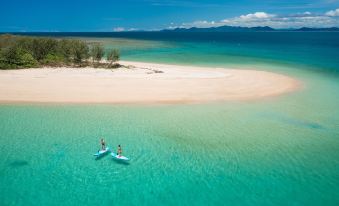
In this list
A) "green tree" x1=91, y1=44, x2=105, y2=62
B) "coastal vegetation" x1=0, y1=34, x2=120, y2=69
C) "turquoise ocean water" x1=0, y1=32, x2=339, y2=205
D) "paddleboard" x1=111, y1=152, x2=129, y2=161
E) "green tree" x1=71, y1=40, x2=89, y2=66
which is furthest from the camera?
"green tree" x1=91, y1=44, x2=105, y2=62

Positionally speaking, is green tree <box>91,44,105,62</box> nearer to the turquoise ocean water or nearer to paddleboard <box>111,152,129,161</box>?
the turquoise ocean water

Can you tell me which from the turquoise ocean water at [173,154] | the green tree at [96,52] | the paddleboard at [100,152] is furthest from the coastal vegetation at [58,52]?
the paddleboard at [100,152]

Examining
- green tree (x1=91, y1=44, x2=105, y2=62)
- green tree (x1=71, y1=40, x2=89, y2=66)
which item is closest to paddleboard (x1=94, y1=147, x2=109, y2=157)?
green tree (x1=71, y1=40, x2=89, y2=66)

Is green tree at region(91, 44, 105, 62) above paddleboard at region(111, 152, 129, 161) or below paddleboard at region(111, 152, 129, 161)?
above

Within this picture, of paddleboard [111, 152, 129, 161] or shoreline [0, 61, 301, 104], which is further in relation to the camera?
shoreline [0, 61, 301, 104]

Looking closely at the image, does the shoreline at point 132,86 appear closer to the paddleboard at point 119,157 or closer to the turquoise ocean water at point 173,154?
the turquoise ocean water at point 173,154

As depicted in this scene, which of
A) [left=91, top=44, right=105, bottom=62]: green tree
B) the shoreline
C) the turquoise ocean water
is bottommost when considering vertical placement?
the turquoise ocean water

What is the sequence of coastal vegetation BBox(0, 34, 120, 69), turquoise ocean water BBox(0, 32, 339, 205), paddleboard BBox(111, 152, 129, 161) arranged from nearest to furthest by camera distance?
1. turquoise ocean water BBox(0, 32, 339, 205)
2. paddleboard BBox(111, 152, 129, 161)
3. coastal vegetation BBox(0, 34, 120, 69)
